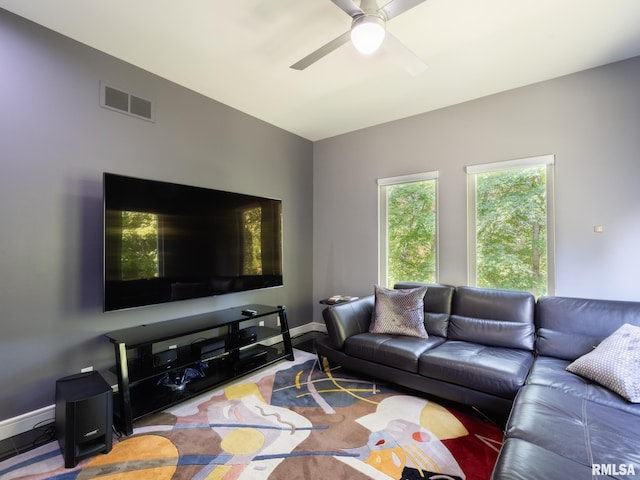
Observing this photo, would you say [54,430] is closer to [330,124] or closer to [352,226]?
[352,226]

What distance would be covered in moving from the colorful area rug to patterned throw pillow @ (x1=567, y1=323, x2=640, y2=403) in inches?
28.1

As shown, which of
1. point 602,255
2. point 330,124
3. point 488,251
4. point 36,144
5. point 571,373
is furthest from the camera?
point 330,124

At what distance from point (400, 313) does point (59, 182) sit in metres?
3.06

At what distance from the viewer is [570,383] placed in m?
1.93

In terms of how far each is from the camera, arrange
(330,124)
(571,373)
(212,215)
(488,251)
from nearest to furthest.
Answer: (571,373) → (212,215) → (488,251) → (330,124)

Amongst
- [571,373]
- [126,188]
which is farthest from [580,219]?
[126,188]

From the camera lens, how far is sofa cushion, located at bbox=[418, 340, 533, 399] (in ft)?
6.98

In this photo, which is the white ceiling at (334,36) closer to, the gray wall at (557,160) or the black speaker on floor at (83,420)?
the gray wall at (557,160)

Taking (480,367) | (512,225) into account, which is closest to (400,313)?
(480,367)

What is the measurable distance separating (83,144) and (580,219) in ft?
14.1

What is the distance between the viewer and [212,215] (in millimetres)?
2992

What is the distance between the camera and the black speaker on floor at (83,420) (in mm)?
1807

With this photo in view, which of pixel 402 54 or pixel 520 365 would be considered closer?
pixel 402 54

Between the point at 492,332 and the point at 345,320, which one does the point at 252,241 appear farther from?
the point at 492,332
